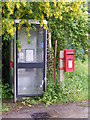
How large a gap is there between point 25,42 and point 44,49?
59 centimetres

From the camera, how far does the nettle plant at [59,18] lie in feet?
14.9

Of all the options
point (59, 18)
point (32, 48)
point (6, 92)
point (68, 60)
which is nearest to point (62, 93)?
point (68, 60)

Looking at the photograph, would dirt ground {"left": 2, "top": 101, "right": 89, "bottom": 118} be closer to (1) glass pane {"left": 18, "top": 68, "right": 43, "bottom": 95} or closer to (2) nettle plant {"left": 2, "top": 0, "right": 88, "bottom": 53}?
(1) glass pane {"left": 18, "top": 68, "right": 43, "bottom": 95}

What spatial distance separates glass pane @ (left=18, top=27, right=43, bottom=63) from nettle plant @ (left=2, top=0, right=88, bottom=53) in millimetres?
521

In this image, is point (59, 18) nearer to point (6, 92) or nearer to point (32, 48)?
point (32, 48)

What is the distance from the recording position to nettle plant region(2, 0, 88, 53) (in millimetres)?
4535

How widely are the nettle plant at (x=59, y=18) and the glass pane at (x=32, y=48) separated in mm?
521

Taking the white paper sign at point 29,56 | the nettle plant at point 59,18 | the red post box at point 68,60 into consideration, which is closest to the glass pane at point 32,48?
the white paper sign at point 29,56

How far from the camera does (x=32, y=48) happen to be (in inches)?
245

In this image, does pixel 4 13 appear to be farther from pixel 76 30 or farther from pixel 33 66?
pixel 76 30

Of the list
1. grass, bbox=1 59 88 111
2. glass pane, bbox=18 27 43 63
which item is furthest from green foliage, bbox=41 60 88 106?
glass pane, bbox=18 27 43 63

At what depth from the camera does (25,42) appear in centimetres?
620

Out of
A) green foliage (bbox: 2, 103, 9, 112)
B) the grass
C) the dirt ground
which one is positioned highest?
the grass

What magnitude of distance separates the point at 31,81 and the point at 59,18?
2.08m
